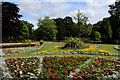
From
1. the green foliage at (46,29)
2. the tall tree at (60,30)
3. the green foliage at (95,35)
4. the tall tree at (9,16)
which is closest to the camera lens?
the tall tree at (9,16)

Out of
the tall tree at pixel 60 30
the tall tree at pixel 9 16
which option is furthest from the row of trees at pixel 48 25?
the tall tree at pixel 60 30

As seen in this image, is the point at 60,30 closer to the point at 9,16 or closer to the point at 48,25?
the point at 48,25

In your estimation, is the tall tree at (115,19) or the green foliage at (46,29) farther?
the green foliage at (46,29)

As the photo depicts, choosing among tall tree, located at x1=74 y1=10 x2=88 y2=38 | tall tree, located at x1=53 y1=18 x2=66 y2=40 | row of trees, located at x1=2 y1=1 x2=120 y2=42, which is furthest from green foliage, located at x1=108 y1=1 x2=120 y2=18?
tall tree, located at x1=53 y1=18 x2=66 y2=40

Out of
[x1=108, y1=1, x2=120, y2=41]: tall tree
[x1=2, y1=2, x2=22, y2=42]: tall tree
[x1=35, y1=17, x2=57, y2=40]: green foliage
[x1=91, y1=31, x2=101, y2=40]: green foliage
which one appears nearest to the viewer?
[x1=2, y1=2, x2=22, y2=42]: tall tree

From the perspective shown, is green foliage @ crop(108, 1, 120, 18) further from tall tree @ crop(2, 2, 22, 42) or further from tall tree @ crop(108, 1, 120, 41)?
tall tree @ crop(2, 2, 22, 42)

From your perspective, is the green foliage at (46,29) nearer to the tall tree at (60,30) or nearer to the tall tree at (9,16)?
the tall tree at (60,30)

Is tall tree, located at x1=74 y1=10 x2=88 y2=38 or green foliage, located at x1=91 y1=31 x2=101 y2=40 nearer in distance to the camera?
tall tree, located at x1=74 y1=10 x2=88 y2=38

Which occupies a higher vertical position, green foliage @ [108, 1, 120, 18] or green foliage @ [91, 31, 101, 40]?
green foliage @ [108, 1, 120, 18]

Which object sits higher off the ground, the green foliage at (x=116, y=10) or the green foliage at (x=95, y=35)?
the green foliage at (x=116, y=10)

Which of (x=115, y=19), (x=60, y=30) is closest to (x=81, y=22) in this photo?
(x=115, y=19)

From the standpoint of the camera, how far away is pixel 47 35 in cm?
3775

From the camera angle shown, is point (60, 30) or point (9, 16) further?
point (60, 30)

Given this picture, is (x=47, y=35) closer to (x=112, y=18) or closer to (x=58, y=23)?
(x=58, y=23)
